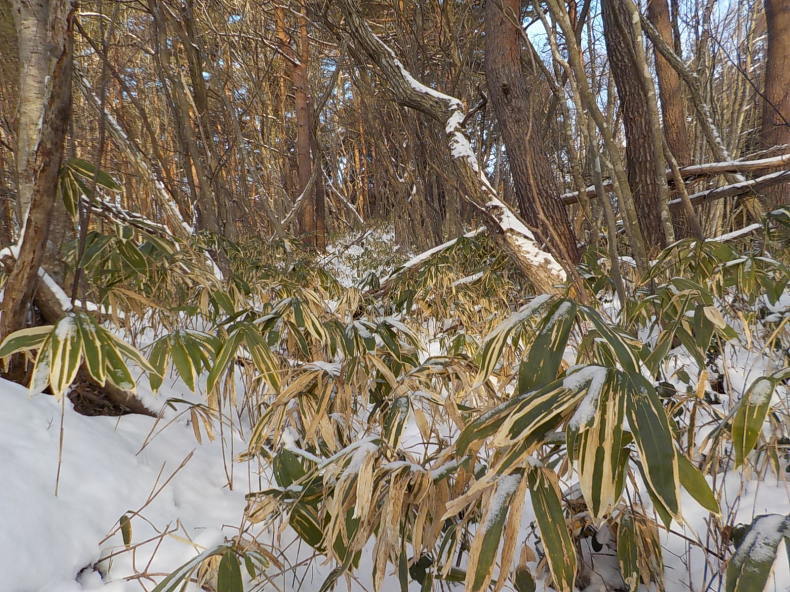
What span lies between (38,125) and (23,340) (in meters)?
0.67

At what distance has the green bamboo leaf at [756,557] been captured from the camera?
405 millimetres

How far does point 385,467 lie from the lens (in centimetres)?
68

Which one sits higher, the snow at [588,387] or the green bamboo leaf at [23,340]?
the green bamboo leaf at [23,340]

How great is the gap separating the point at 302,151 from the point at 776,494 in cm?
680

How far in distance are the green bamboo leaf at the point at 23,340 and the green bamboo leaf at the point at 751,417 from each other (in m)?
0.95

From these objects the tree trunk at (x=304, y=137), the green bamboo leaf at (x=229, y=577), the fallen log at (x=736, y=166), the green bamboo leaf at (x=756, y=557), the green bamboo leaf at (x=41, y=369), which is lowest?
the green bamboo leaf at (x=229, y=577)

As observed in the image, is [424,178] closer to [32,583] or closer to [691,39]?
[691,39]

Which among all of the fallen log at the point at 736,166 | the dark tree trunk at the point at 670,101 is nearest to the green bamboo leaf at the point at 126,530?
the fallen log at the point at 736,166

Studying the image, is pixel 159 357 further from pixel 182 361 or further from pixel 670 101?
pixel 670 101

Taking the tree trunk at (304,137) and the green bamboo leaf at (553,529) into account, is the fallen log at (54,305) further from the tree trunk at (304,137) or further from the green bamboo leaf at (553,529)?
the tree trunk at (304,137)

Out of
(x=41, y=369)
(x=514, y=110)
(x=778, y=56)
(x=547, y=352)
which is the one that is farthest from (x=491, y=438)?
(x=778, y=56)

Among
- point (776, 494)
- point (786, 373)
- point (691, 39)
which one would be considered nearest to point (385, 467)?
point (786, 373)

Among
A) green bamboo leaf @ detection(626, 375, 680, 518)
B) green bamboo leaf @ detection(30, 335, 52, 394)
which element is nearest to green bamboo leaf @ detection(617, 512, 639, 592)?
green bamboo leaf @ detection(626, 375, 680, 518)

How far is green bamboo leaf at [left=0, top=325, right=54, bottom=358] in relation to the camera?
2.35ft
